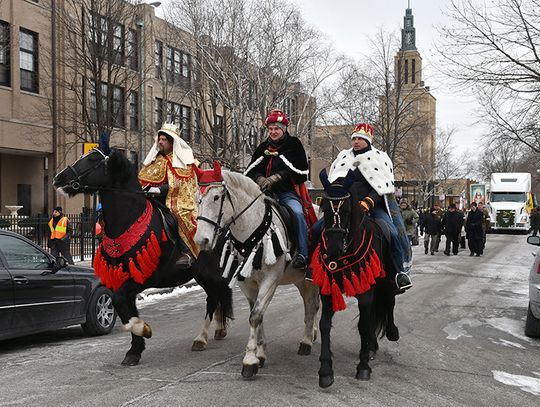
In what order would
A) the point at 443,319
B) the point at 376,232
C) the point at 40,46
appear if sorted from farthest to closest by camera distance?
1. the point at 40,46
2. the point at 443,319
3. the point at 376,232

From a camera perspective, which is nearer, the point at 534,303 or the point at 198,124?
the point at 534,303

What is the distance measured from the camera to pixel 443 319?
31.9 feet

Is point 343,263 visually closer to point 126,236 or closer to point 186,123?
point 126,236

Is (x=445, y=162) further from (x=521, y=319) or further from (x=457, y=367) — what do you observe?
(x=457, y=367)

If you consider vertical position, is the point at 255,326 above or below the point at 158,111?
below

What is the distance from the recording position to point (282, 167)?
6984 millimetres

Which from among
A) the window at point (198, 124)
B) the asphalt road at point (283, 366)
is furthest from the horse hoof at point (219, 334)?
the window at point (198, 124)

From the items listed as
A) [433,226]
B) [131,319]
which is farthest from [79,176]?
[433,226]

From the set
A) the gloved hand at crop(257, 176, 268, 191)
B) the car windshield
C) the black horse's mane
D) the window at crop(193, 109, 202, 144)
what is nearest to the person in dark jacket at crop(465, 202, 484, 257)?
the window at crop(193, 109, 202, 144)

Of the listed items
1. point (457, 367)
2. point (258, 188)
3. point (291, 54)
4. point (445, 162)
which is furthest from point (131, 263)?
point (445, 162)

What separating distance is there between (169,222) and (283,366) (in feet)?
7.11

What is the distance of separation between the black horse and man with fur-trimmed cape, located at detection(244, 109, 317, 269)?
137 cm

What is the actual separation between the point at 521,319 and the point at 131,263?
7.09 meters

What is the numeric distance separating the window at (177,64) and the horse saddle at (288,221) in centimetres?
2277
